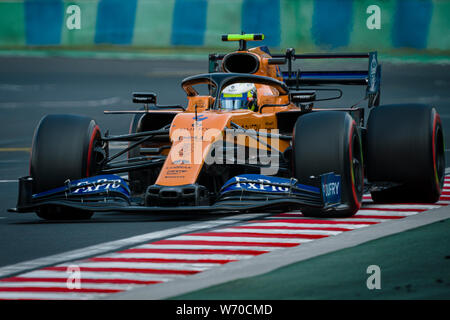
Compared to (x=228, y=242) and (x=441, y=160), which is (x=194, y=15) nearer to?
(x=441, y=160)

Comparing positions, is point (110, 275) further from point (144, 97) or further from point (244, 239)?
point (144, 97)

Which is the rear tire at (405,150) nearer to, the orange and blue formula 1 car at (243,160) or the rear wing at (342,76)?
the orange and blue formula 1 car at (243,160)

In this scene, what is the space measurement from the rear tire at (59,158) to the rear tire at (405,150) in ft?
9.46

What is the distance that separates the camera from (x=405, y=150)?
10.2 meters

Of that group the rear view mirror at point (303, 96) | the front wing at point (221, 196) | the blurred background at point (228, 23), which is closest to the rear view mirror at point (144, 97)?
the rear view mirror at point (303, 96)

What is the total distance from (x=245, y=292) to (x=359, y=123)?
542cm

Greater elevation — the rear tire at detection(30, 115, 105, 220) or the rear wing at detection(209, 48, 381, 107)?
the rear wing at detection(209, 48, 381, 107)

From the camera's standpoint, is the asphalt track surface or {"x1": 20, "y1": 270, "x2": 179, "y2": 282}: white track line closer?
{"x1": 20, "y1": 270, "x2": 179, "y2": 282}: white track line

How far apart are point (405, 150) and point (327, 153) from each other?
1273mm

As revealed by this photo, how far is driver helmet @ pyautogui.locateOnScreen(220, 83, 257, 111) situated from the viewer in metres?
11.0

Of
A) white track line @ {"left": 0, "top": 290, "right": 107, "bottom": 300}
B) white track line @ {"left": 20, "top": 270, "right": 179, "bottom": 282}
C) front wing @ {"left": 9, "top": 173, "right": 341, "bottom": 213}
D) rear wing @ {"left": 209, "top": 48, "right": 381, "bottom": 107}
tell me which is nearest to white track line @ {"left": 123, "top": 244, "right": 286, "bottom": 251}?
front wing @ {"left": 9, "top": 173, "right": 341, "bottom": 213}

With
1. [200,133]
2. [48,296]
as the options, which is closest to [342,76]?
[200,133]

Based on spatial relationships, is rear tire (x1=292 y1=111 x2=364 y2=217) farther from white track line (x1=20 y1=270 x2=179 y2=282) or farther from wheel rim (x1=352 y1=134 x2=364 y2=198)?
white track line (x1=20 y1=270 x2=179 y2=282)

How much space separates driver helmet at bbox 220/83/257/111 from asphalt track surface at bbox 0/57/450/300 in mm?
1657
